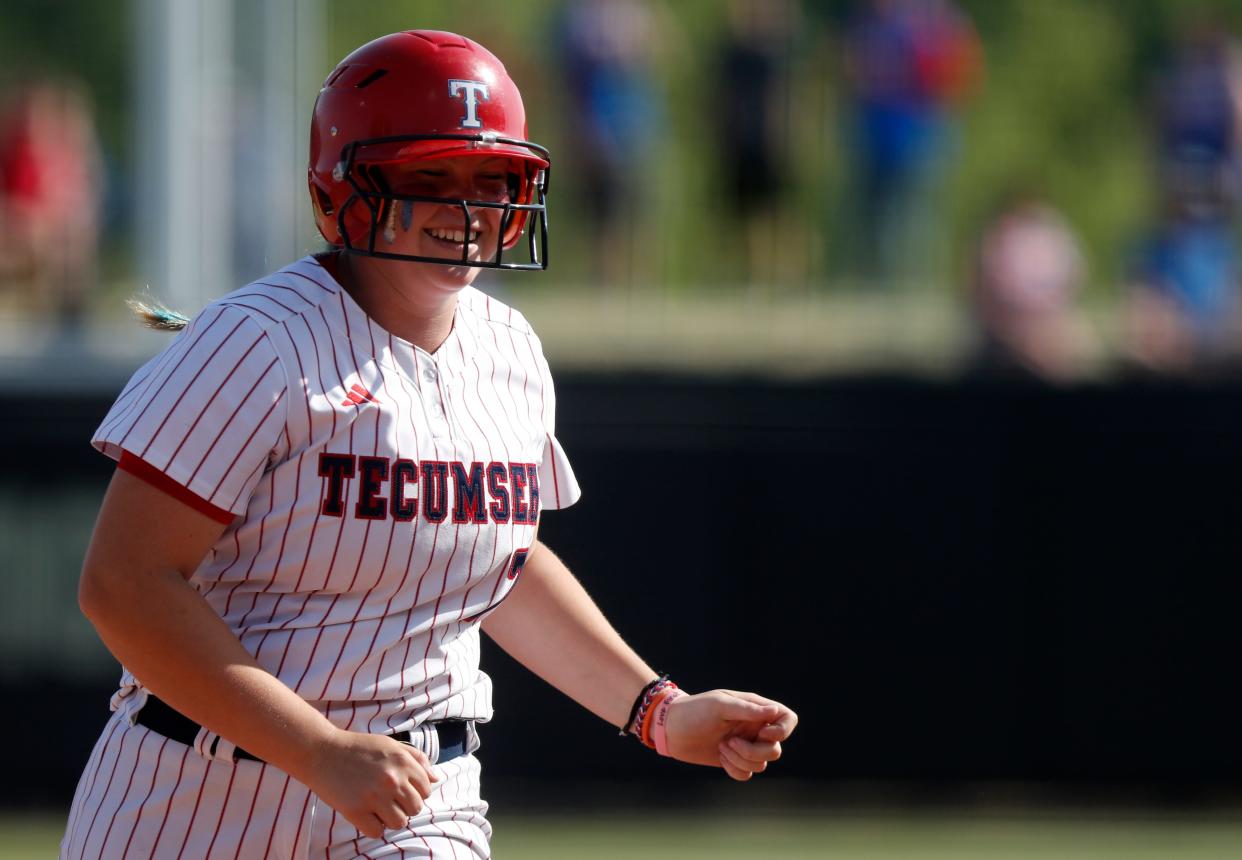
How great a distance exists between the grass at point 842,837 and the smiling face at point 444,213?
167 inches

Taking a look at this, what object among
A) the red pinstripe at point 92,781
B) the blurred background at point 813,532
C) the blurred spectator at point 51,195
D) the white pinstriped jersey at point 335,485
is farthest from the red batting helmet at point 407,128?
the blurred spectator at point 51,195

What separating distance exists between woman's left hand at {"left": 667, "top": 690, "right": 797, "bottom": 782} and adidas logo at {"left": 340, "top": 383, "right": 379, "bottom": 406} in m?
0.67

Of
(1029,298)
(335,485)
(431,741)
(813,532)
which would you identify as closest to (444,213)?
(335,485)

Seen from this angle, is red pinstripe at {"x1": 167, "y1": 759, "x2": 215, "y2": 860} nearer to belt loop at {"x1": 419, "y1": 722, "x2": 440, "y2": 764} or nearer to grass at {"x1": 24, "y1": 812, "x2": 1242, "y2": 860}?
belt loop at {"x1": 419, "y1": 722, "x2": 440, "y2": 764}

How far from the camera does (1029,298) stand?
8.40 metres

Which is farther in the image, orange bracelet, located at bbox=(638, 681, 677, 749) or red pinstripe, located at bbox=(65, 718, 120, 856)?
orange bracelet, located at bbox=(638, 681, 677, 749)

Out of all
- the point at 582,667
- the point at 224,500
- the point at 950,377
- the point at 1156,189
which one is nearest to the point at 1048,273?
the point at 1156,189

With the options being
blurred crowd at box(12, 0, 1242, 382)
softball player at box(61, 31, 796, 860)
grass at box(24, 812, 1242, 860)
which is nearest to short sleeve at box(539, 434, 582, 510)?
softball player at box(61, 31, 796, 860)

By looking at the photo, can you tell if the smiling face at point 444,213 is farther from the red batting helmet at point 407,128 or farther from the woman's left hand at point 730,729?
the woman's left hand at point 730,729

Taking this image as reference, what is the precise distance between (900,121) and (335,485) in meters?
7.20

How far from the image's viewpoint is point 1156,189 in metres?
9.13

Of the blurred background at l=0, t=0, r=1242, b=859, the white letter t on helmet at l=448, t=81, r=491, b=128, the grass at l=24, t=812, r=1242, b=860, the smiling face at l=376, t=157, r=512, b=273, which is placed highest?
the white letter t on helmet at l=448, t=81, r=491, b=128

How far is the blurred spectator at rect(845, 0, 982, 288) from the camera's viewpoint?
903cm

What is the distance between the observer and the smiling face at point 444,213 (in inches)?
98.3
